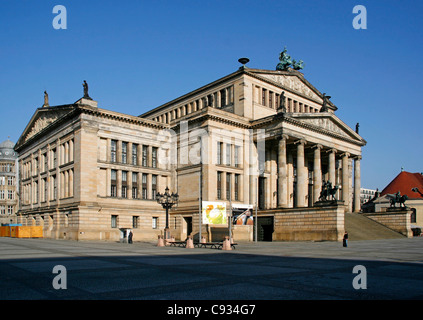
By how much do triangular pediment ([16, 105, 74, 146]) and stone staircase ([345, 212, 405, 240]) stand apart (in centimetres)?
3761

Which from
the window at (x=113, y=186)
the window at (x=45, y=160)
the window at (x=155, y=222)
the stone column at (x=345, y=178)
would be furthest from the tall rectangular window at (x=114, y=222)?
the stone column at (x=345, y=178)

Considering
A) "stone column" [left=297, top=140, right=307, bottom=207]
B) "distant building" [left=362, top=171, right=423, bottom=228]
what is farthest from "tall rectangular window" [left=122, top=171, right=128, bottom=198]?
"distant building" [left=362, top=171, right=423, bottom=228]

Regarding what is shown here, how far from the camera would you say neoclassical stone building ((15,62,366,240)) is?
49.6m

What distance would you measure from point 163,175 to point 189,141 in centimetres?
672

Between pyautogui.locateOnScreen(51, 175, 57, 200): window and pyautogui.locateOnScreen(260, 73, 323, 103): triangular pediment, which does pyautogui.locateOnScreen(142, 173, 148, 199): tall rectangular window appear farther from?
pyautogui.locateOnScreen(260, 73, 323, 103): triangular pediment

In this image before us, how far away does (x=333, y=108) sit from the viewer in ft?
244

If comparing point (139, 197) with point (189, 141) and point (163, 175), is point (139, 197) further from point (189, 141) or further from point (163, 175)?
point (189, 141)

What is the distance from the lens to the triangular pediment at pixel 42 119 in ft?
183

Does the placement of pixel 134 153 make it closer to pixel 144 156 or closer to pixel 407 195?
pixel 144 156

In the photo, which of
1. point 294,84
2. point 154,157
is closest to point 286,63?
point 294,84

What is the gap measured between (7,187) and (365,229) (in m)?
101

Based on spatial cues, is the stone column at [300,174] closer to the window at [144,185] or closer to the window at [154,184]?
the window at [154,184]
